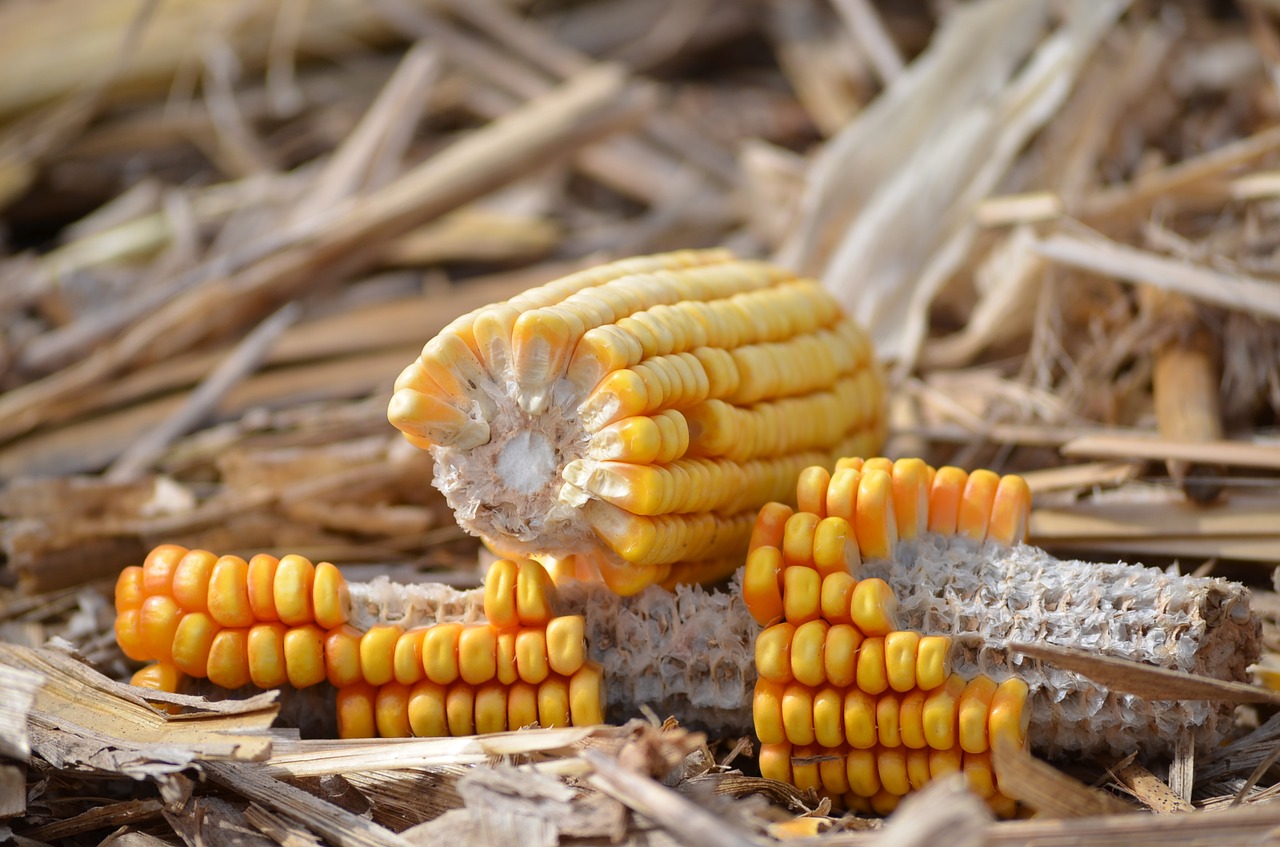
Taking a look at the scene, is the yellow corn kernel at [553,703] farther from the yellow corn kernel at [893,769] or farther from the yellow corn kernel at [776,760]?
the yellow corn kernel at [893,769]

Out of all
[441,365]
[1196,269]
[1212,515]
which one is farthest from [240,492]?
[1196,269]

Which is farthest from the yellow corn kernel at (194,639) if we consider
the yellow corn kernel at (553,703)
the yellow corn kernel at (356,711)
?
the yellow corn kernel at (553,703)

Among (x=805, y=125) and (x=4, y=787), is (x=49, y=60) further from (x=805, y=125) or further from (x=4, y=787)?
(x=4, y=787)

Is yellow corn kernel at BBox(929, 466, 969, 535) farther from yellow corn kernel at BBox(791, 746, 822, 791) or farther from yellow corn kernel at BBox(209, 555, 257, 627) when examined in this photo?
yellow corn kernel at BBox(209, 555, 257, 627)

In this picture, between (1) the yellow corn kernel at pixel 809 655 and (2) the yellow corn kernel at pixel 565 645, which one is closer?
(1) the yellow corn kernel at pixel 809 655

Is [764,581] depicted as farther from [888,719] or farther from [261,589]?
[261,589]

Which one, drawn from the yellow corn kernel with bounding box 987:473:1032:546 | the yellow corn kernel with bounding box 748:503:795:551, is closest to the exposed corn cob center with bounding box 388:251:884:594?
the yellow corn kernel with bounding box 748:503:795:551

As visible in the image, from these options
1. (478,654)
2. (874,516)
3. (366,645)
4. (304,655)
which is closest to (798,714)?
(874,516)
